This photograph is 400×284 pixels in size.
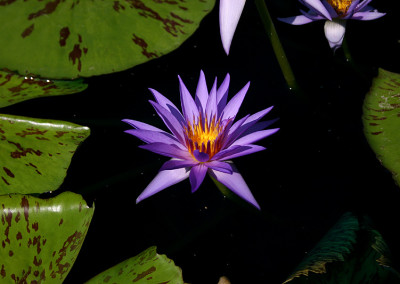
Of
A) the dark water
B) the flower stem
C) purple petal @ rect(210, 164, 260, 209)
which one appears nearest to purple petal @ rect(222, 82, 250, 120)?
purple petal @ rect(210, 164, 260, 209)

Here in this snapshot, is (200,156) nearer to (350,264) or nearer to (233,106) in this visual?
(233,106)

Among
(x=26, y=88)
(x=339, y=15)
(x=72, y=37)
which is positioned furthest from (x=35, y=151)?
(x=339, y=15)

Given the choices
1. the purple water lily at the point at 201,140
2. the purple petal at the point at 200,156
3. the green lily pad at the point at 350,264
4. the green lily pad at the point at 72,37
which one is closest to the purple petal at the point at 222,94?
the purple water lily at the point at 201,140

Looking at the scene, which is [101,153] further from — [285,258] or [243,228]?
[285,258]

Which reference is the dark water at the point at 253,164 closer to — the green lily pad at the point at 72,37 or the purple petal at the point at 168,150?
the green lily pad at the point at 72,37

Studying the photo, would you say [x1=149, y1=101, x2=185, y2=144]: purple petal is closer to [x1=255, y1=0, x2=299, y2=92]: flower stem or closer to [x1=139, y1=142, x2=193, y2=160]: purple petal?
[x1=139, y1=142, x2=193, y2=160]: purple petal

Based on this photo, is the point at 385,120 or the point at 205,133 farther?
the point at 385,120
